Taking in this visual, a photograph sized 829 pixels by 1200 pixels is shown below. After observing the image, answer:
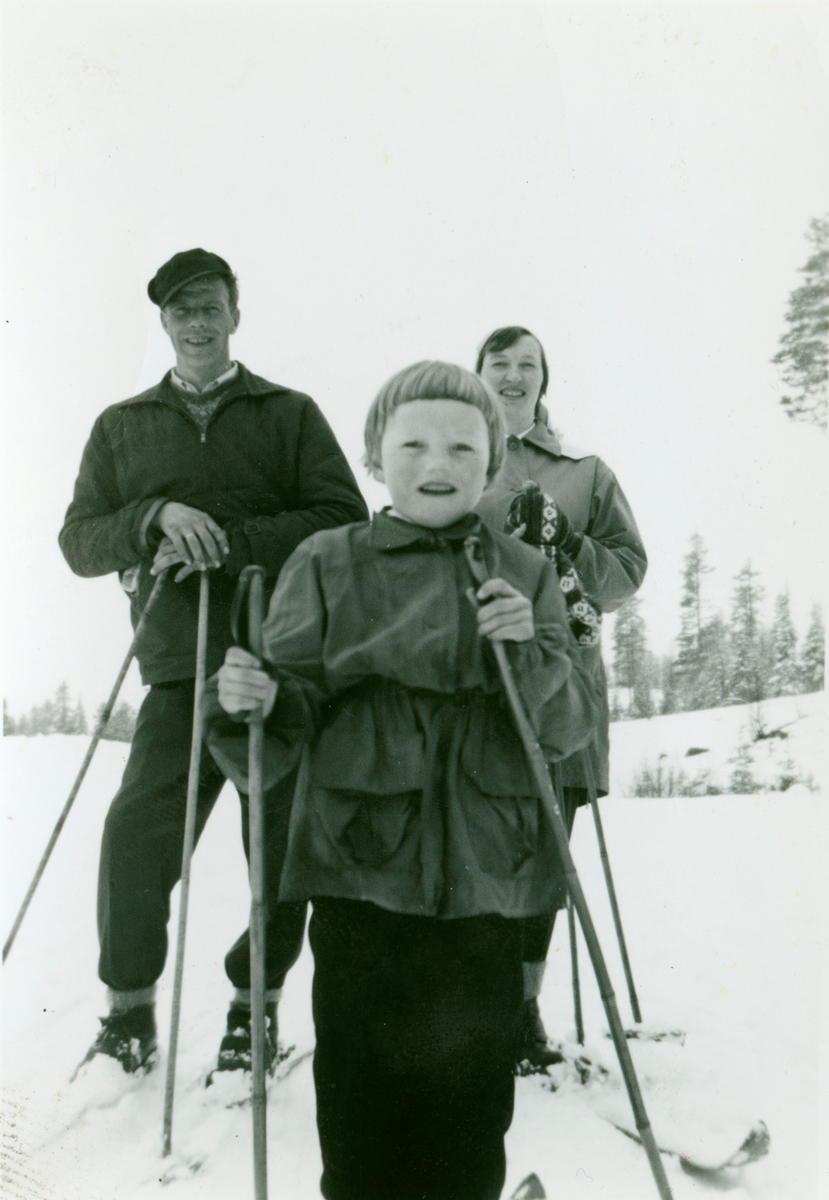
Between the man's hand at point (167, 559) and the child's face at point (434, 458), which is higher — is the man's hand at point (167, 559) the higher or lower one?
the lower one

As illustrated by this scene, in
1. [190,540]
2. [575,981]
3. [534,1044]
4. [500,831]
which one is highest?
[190,540]

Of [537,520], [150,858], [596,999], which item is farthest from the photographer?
[596,999]

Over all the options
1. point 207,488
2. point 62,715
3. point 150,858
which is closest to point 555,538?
point 207,488

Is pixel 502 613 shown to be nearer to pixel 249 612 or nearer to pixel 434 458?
pixel 434 458

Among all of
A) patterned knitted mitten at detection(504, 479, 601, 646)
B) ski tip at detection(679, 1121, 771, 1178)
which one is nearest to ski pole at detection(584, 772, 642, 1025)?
ski tip at detection(679, 1121, 771, 1178)

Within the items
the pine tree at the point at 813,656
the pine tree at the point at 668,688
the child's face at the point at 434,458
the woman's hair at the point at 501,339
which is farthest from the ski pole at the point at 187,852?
the pine tree at the point at 813,656

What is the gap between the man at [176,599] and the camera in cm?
212

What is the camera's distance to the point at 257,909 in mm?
1698

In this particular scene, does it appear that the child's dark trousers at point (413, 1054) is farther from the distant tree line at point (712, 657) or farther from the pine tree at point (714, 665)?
the pine tree at point (714, 665)

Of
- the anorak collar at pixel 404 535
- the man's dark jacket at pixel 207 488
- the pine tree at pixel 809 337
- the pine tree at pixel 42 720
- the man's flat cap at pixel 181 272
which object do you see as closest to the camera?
the anorak collar at pixel 404 535

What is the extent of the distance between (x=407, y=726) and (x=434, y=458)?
0.46m

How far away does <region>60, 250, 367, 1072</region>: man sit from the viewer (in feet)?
6.96

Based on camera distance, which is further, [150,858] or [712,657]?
[712,657]

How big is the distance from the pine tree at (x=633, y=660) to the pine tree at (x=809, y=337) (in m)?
0.66
